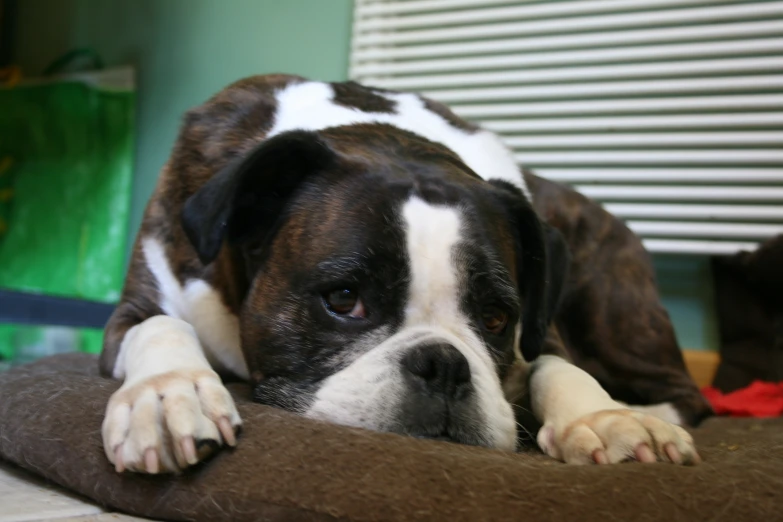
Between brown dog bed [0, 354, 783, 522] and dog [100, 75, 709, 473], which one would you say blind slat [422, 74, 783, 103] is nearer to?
dog [100, 75, 709, 473]

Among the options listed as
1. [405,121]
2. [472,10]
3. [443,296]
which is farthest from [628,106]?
[443,296]

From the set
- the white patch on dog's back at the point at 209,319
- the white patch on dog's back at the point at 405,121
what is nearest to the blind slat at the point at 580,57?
the white patch on dog's back at the point at 405,121

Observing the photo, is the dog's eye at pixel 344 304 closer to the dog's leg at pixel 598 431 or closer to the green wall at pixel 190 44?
the dog's leg at pixel 598 431

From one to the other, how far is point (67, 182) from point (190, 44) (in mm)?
937

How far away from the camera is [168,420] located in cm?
102

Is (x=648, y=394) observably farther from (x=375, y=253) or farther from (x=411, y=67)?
(x=411, y=67)

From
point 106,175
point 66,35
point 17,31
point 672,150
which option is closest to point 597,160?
point 672,150

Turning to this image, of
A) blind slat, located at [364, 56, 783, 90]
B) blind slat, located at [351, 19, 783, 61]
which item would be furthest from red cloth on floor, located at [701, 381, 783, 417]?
blind slat, located at [351, 19, 783, 61]

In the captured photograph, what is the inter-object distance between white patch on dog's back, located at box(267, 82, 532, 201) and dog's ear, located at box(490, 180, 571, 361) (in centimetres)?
34

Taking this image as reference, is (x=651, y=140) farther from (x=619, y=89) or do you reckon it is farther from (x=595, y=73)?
(x=595, y=73)

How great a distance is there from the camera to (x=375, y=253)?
1.26m

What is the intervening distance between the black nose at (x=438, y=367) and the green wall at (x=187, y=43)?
8.20 ft

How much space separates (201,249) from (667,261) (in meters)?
2.06

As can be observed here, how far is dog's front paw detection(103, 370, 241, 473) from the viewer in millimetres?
1016
